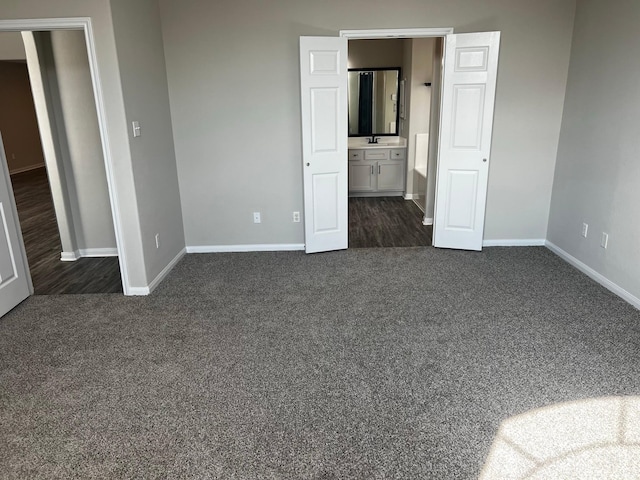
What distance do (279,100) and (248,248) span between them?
1531 mm

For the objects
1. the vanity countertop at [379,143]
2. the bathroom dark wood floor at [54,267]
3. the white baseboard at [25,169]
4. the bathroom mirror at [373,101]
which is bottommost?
the bathroom dark wood floor at [54,267]

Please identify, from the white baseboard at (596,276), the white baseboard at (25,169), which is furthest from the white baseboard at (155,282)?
the white baseboard at (25,169)

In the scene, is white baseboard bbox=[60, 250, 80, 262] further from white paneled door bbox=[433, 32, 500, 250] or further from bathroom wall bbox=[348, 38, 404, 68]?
bathroom wall bbox=[348, 38, 404, 68]

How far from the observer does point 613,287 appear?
361cm

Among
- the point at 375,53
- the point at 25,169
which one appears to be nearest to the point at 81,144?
the point at 375,53

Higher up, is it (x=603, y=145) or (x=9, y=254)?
(x=603, y=145)

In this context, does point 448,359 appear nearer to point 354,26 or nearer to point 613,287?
point 613,287

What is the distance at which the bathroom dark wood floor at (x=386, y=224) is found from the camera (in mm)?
5016

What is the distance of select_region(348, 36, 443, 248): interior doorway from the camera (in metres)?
6.34

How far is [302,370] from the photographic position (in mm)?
2645

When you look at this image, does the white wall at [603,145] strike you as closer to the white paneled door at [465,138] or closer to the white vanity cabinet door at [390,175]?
the white paneled door at [465,138]

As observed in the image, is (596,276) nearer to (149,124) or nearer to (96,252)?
(149,124)

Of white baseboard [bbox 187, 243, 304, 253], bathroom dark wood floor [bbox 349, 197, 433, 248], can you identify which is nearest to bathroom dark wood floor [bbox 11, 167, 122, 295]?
white baseboard [bbox 187, 243, 304, 253]

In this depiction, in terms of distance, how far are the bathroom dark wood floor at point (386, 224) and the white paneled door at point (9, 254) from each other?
2992mm
